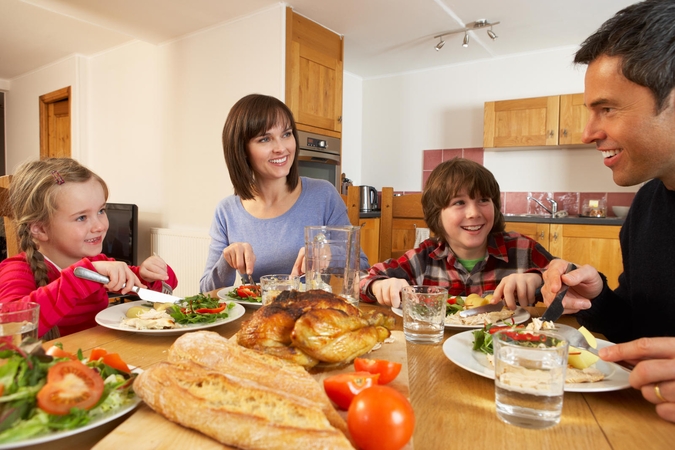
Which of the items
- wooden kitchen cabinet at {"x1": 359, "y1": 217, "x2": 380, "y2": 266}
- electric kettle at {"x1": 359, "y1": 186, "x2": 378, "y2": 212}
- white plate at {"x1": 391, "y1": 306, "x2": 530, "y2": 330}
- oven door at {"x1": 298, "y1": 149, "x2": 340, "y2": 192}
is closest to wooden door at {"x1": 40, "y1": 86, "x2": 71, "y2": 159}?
oven door at {"x1": 298, "y1": 149, "x2": 340, "y2": 192}

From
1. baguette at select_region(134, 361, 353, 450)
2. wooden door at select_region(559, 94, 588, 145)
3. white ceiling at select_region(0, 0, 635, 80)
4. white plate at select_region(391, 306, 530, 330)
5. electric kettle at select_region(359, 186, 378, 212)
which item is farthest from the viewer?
electric kettle at select_region(359, 186, 378, 212)

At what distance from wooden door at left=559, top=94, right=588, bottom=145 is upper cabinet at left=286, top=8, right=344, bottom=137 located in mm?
2305

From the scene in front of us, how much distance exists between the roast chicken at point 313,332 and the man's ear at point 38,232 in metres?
1.28

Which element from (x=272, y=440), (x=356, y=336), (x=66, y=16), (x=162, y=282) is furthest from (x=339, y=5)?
(x=272, y=440)

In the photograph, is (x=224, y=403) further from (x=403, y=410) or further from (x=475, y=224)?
(x=475, y=224)

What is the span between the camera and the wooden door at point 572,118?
4.54 meters

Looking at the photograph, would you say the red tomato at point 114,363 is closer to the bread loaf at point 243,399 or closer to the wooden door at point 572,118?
the bread loaf at point 243,399

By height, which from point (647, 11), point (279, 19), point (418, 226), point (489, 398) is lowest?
point (489, 398)

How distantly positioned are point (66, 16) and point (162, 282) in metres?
4.05

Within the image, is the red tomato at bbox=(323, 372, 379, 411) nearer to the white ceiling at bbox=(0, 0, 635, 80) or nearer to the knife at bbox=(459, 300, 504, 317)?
the knife at bbox=(459, 300, 504, 317)

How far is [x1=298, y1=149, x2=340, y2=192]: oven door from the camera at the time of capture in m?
4.27

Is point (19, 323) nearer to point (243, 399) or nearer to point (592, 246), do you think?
point (243, 399)

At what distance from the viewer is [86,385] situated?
60 centimetres

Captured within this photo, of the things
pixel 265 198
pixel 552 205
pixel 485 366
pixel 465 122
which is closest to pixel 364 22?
pixel 465 122
